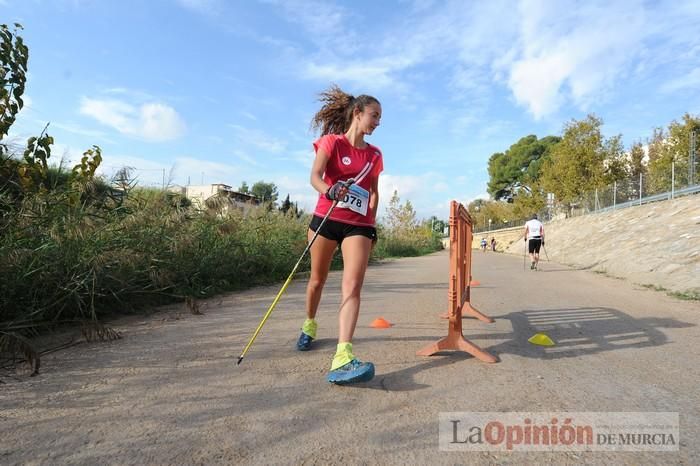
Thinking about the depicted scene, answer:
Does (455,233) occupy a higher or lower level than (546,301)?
higher

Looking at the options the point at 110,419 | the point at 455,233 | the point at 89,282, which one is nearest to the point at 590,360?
the point at 455,233

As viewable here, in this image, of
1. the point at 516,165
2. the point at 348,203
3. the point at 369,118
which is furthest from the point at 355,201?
the point at 516,165

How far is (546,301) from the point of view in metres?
6.85

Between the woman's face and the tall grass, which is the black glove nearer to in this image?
the woman's face

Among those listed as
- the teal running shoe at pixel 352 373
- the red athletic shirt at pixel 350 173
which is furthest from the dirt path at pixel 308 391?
the red athletic shirt at pixel 350 173

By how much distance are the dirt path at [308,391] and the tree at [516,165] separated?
6867 centimetres

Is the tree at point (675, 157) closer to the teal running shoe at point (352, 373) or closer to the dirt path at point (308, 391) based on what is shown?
the dirt path at point (308, 391)

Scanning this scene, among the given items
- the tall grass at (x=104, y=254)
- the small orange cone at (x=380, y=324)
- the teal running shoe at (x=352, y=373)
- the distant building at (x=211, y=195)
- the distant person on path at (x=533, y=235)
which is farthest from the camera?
the distant person on path at (x=533, y=235)

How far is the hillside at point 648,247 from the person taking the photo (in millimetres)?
9375

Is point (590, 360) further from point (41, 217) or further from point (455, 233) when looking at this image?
point (41, 217)

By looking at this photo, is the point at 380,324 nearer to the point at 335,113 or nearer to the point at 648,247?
the point at 335,113

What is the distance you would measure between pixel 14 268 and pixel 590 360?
4.77 metres

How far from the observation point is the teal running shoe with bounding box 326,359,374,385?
2.75 meters

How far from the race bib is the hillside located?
7169mm
